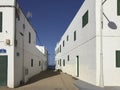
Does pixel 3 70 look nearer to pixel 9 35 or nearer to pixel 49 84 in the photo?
pixel 9 35

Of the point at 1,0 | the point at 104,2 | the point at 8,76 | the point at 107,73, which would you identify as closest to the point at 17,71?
the point at 8,76

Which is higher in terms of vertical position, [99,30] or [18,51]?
[99,30]

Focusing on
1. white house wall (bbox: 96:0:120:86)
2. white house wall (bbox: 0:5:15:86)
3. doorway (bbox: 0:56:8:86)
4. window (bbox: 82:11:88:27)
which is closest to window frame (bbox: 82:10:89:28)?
window (bbox: 82:11:88:27)

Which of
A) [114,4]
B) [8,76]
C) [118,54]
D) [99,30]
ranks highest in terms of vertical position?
[114,4]

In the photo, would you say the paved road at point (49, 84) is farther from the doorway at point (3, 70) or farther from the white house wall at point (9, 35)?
the white house wall at point (9, 35)

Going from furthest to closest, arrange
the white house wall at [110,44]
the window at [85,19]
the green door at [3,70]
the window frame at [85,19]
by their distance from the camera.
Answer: the window at [85,19]
the window frame at [85,19]
the green door at [3,70]
the white house wall at [110,44]

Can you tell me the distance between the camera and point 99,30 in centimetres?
1575

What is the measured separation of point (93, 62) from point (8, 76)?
5.47 meters

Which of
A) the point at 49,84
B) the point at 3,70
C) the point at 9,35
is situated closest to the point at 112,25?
the point at 49,84

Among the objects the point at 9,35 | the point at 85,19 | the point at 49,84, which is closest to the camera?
the point at 9,35

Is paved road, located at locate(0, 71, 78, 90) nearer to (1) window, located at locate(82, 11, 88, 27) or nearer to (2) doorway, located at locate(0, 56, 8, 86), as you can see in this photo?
(2) doorway, located at locate(0, 56, 8, 86)

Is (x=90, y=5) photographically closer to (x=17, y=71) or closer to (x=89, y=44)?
(x=89, y=44)

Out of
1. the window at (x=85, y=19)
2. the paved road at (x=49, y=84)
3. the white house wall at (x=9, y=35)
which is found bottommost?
the paved road at (x=49, y=84)

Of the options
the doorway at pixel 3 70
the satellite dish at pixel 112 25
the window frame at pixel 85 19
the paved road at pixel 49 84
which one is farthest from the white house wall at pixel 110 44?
the doorway at pixel 3 70
